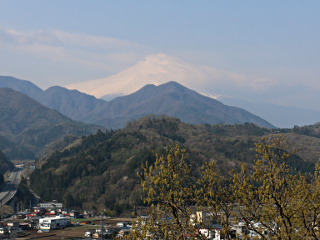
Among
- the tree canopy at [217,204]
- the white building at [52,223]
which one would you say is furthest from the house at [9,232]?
the tree canopy at [217,204]

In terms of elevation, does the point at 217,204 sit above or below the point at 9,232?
above

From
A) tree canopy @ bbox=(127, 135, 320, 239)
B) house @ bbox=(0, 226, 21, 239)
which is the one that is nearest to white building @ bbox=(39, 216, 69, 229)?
house @ bbox=(0, 226, 21, 239)

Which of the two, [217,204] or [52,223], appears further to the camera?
[52,223]

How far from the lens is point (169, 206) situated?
2395 cm

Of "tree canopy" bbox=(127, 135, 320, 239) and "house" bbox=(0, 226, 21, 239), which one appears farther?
"house" bbox=(0, 226, 21, 239)

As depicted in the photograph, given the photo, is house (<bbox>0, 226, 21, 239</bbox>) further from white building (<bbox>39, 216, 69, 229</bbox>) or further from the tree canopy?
the tree canopy

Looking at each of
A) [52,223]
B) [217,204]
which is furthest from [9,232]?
[217,204]

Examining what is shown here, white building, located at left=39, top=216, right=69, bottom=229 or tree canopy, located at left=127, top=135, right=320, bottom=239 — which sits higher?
tree canopy, located at left=127, top=135, right=320, bottom=239

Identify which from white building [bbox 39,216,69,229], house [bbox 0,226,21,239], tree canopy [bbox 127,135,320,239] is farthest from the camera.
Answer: white building [bbox 39,216,69,229]

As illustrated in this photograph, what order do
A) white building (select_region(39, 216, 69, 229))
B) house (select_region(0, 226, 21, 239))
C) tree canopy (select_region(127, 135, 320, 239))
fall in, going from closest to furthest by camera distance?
tree canopy (select_region(127, 135, 320, 239)) < house (select_region(0, 226, 21, 239)) < white building (select_region(39, 216, 69, 229))

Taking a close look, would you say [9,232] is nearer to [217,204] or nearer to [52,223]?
[52,223]

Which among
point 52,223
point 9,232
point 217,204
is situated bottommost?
point 52,223

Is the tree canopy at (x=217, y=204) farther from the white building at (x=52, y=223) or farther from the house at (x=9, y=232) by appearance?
the white building at (x=52, y=223)

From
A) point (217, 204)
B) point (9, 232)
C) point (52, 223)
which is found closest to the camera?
point (217, 204)
